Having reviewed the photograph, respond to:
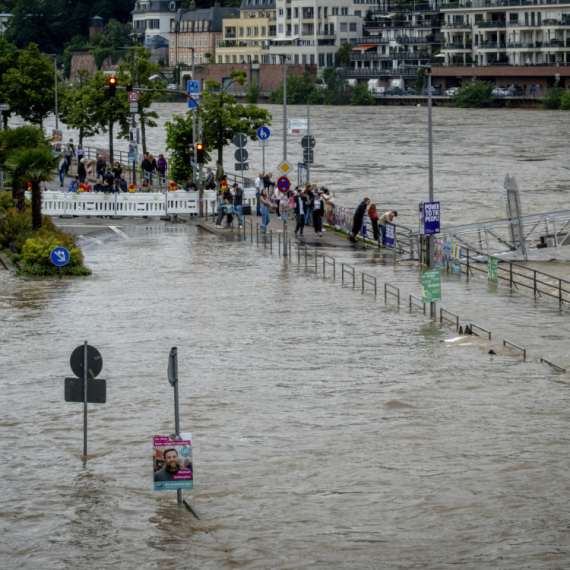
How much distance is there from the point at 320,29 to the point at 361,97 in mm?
24415

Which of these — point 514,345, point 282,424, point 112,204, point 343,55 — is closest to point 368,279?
point 514,345

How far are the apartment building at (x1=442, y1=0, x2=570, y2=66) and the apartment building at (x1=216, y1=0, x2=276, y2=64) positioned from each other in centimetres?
4538

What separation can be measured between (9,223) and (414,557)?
24856mm

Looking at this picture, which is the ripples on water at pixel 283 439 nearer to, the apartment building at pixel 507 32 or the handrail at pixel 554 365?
the handrail at pixel 554 365

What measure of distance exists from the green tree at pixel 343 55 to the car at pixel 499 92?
36.0 meters

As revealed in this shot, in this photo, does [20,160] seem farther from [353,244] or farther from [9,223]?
[353,244]

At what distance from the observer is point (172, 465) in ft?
47.9

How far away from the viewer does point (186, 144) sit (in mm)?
49594

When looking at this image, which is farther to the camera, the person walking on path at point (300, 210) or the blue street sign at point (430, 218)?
the person walking on path at point (300, 210)

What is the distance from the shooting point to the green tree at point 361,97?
153 m

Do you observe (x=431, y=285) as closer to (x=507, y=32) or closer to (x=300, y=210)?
(x=300, y=210)

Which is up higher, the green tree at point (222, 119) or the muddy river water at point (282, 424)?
the green tree at point (222, 119)

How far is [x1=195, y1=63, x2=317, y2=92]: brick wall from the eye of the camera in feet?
549

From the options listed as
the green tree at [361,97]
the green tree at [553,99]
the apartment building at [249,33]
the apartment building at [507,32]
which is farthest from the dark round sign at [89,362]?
the apartment building at [249,33]
